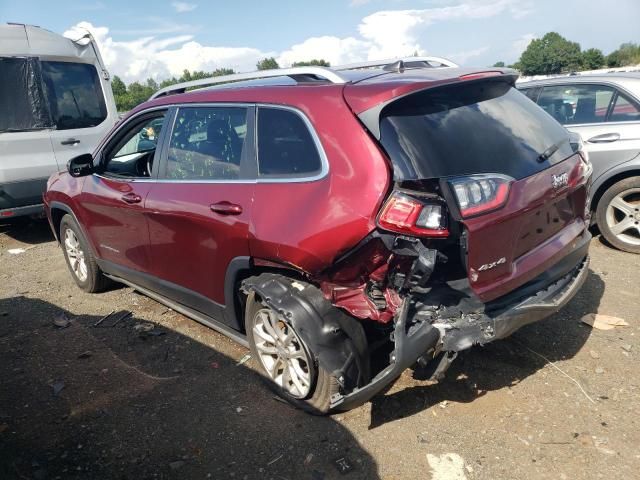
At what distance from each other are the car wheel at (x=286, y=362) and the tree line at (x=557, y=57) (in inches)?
2790

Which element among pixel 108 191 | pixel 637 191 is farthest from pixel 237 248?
pixel 637 191

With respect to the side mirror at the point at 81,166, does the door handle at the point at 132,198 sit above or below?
below

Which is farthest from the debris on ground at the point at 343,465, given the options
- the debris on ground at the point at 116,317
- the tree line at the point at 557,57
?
the tree line at the point at 557,57

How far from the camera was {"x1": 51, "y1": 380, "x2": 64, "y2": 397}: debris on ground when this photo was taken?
137 inches

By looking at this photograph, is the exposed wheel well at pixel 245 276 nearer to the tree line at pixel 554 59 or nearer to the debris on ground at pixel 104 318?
the debris on ground at pixel 104 318

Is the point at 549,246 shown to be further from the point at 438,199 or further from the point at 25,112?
the point at 25,112

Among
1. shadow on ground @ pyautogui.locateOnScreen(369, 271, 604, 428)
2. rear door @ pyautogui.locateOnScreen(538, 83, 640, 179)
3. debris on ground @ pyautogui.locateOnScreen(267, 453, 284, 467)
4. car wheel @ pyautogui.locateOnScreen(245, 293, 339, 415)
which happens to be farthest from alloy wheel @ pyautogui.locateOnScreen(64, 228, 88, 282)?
rear door @ pyautogui.locateOnScreen(538, 83, 640, 179)

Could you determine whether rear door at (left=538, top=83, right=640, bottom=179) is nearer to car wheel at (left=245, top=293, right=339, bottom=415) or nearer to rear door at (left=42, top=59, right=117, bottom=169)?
car wheel at (left=245, top=293, right=339, bottom=415)

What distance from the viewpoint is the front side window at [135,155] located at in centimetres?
400

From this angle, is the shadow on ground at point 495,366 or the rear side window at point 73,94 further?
the rear side window at point 73,94

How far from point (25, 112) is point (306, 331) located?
6209 millimetres

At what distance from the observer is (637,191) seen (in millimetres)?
5090

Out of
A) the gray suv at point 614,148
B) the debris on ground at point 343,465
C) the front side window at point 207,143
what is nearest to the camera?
the debris on ground at point 343,465

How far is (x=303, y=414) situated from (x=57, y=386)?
70.0 inches
